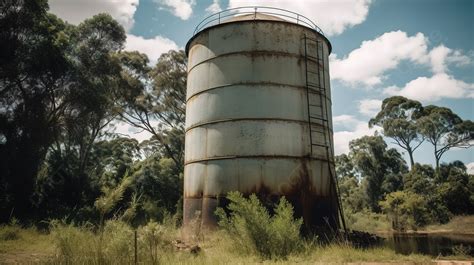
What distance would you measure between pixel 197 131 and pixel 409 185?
25.8 m

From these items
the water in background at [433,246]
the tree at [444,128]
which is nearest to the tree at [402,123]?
the tree at [444,128]

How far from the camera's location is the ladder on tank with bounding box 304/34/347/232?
11102mm

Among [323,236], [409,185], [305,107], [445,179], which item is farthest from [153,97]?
[445,179]

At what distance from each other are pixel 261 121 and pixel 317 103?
2379 mm

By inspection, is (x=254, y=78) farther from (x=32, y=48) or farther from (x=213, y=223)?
(x=32, y=48)

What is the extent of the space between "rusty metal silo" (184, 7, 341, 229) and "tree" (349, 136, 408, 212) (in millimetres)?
25422

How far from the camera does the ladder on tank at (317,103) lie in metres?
11.1

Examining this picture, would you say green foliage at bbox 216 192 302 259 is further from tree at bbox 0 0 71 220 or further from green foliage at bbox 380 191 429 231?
green foliage at bbox 380 191 429 231

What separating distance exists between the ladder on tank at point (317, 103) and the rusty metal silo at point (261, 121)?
0.12 feet

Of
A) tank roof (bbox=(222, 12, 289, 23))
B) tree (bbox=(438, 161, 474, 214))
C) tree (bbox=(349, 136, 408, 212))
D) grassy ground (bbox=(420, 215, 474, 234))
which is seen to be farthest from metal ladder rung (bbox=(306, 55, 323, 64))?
tree (bbox=(349, 136, 408, 212))

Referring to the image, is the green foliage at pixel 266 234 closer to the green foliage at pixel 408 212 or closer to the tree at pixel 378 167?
the green foliage at pixel 408 212

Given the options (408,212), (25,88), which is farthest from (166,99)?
(408,212)

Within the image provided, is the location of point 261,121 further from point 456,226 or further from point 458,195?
point 458,195

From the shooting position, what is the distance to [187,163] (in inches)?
471
